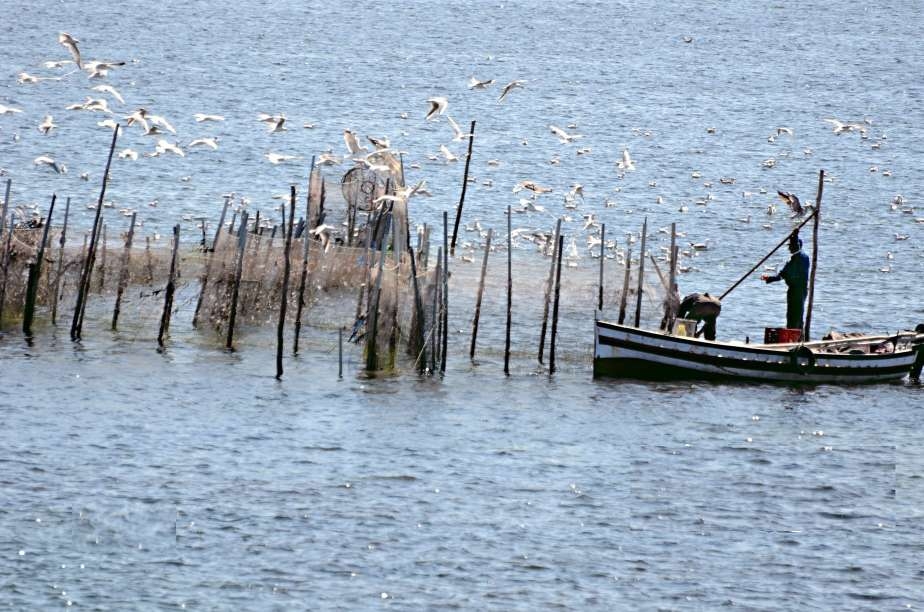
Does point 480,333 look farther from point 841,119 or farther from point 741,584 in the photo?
point 841,119

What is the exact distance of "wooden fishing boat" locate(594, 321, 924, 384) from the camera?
107ft

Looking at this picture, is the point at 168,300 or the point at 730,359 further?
the point at 168,300

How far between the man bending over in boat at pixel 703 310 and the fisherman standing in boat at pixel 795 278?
42.0 inches

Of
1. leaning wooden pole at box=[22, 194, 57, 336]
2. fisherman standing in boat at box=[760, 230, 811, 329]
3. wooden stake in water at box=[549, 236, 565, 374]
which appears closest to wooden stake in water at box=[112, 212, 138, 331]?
leaning wooden pole at box=[22, 194, 57, 336]

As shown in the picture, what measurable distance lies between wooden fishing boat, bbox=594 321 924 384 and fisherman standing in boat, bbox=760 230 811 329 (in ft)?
2.54

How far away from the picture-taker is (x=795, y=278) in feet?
111

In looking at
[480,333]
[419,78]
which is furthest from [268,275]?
[419,78]

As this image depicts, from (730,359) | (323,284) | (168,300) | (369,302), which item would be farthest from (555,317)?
(168,300)

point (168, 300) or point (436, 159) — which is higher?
point (436, 159)

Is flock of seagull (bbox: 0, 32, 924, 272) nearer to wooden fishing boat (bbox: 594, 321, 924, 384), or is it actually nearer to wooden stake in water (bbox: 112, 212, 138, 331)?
wooden fishing boat (bbox: 594, 321, 924, 384)

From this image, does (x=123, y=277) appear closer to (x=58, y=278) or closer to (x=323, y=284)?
(x=58, y=278)

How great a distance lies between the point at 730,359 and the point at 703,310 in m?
1.16

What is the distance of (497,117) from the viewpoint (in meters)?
83.6

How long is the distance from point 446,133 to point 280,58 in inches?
1002
